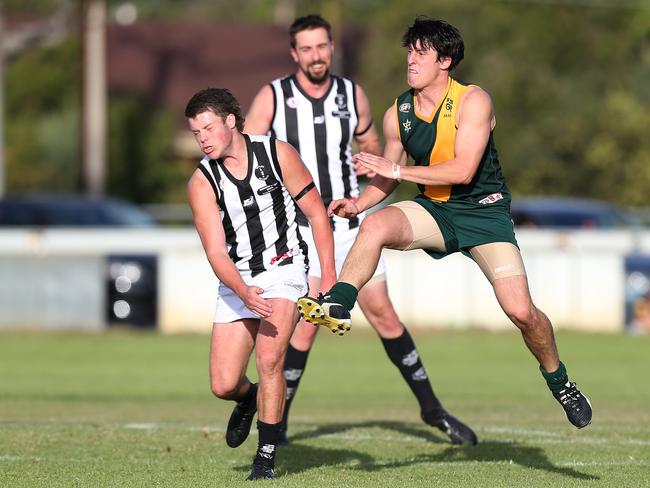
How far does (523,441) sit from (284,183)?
289 centimetres

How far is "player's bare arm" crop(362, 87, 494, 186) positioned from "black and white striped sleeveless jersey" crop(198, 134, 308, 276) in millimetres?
622

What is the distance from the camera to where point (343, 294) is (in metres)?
7.75

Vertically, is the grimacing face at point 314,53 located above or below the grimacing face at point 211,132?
above

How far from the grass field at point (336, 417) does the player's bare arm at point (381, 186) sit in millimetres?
1513

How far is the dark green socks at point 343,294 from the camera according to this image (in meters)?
7.68

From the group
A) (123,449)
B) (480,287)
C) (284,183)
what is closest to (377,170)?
(284,183)

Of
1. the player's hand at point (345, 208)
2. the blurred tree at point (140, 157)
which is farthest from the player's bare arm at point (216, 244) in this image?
the blurred tree at point (140, 157)

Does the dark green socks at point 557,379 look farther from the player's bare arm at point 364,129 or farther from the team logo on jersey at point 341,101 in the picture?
the team logo on jersey at point 341,101

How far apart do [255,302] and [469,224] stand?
1.33 m

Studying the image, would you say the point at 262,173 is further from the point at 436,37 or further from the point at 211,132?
the point at 436,37

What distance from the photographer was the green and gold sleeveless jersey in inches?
330

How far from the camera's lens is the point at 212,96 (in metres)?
8.20

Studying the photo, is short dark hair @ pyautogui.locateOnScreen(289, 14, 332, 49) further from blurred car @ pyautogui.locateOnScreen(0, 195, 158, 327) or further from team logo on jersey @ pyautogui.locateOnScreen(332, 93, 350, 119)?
blurred car @ pyautogui.locateOnScreen(0, 195, 158, 327)

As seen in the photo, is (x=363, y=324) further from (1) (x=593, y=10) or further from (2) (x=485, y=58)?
(1) (x=593, y=10)
